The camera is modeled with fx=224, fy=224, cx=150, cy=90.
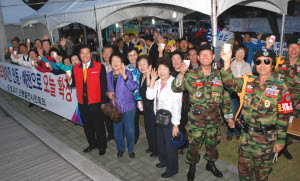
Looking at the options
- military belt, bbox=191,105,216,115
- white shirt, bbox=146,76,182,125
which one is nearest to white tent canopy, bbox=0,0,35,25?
white shirt, bbox=146,76,182,125

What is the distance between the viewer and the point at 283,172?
3771mm

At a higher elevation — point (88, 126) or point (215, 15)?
point (215, 15)

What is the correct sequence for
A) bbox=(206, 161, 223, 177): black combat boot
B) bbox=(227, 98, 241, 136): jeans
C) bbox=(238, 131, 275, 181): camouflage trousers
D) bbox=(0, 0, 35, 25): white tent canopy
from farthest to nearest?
bbox=(0, 0, 35, 25): white tent canopy → bbox=(227, 98, 241, 136): jeans → bbox=(206, 161, 223, 177): black combat boot → bbox=(238, 131, 275, 181): camouflage trousers

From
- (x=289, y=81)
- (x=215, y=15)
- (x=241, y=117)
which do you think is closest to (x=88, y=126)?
(x=241, y=117)

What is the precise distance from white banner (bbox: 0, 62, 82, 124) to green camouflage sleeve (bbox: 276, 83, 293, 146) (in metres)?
4.41

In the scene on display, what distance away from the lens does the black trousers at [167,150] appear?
11.6 ft

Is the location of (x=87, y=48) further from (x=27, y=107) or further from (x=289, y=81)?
(x=27, y=107)

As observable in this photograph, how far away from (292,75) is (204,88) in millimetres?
2105

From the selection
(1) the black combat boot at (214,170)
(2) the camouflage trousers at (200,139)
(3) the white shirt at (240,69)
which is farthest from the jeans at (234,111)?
(2) the camouflage trousers at (200,139)

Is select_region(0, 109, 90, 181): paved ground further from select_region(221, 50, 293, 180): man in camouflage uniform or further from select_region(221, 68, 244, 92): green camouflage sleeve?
select_region(221, 68, 244, 92): green camouflage sleeve

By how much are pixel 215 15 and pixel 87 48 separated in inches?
102

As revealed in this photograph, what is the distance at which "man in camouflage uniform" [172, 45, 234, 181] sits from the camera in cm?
319

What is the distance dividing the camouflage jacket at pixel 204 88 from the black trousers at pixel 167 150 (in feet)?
2.03

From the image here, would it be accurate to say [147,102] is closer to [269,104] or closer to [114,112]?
[114,112]
